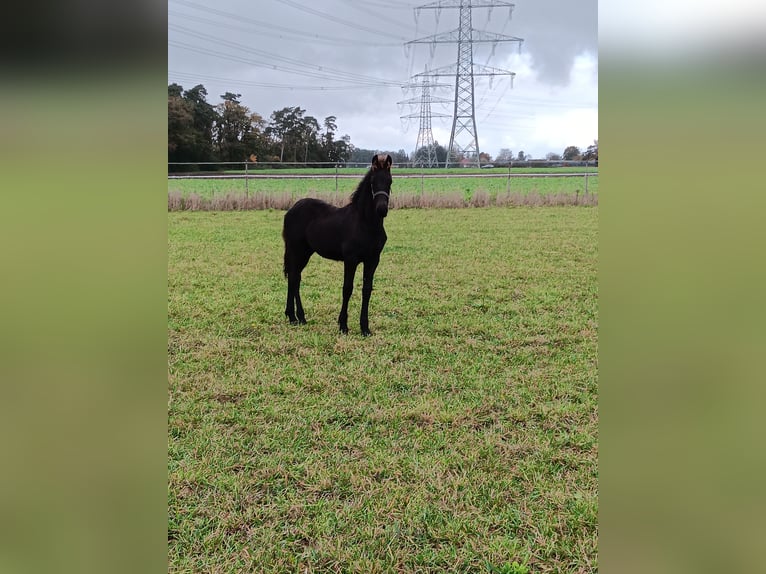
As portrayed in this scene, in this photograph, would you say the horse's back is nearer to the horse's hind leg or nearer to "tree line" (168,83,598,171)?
the horse's hind leg

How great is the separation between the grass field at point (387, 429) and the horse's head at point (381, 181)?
1.15 meters

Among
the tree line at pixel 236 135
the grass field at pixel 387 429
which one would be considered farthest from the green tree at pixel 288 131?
the grass field at pixel 387 429

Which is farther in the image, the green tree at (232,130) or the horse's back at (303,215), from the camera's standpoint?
the green tree at (232,130)

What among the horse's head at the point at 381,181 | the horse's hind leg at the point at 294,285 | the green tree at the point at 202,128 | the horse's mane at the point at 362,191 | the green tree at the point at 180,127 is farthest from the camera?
the green tree at the point at 202,128

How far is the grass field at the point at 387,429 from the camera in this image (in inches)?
76.2

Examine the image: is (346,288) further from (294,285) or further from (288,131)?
(288,131)

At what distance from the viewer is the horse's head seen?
4.00 metres

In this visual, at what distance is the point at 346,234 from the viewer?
4480mm

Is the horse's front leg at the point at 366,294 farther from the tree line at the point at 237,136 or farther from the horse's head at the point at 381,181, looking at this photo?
the tree line at the point at 237,136

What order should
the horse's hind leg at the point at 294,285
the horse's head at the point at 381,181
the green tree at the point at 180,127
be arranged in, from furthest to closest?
1. the green tree at the point at 180,127
2. the horse's hind leg at the point at 294,285
3. the horse's head at the point at 381,181
